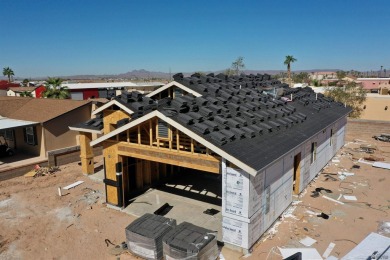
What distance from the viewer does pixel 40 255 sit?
11125mm

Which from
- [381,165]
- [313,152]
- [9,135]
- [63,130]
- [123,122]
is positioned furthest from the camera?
[9,135]

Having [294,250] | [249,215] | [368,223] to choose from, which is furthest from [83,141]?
[368,223]

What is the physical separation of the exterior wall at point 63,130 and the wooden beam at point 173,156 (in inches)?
473

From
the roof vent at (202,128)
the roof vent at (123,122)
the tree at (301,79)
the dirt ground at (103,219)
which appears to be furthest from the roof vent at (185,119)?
the tree at (301,79)

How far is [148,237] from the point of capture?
1029 cm

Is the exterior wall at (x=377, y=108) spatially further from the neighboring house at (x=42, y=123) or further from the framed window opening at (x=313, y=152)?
the neighboring house at (x=42, y=123)

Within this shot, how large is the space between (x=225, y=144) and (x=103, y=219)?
700 centimetres

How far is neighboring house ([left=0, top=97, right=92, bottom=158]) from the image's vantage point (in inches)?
907

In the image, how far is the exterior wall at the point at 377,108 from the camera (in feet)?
124

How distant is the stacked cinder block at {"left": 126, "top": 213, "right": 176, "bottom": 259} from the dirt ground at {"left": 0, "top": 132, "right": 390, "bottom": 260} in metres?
0.52

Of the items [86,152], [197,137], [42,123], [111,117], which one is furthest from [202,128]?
[42,123]

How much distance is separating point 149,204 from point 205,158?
5.25 m

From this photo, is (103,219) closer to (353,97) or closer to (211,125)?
(211,125)

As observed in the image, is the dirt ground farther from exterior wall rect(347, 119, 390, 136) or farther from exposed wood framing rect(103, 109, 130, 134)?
exterior wall rect(347, 119, 390, 136)
